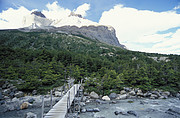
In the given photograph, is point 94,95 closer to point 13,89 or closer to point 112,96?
point 112,96

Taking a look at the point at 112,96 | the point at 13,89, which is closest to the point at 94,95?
the point at 112,96

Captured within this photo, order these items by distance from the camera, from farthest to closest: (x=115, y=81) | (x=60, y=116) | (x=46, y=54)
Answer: (x=46, y=54), (x=115, y=81), (x=60, y=116)

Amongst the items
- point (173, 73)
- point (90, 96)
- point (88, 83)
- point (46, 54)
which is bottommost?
point (90, 96)

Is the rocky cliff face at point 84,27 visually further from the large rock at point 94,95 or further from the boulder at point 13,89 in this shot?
the boulder at point 13,89

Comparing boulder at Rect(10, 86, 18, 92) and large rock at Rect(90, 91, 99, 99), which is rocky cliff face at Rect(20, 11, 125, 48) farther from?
boulder at Rect(10, 86, 18, 92)

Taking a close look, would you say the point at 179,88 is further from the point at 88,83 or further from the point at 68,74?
the point at 68,74

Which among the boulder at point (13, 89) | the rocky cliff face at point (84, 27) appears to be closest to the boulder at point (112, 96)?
the boulder at point (13, 89)

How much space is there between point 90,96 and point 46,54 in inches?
786

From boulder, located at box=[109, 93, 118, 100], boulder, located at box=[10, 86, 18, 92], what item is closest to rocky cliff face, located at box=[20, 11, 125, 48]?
boulder, located at box=[109, 93, 118, 100]

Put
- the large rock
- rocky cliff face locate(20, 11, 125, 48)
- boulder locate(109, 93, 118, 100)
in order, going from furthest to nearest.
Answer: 1. rocky cliff face locate(20, 11, 125, 48)
2. boulder locate(109, 93, 118, 100)
3. the large rock

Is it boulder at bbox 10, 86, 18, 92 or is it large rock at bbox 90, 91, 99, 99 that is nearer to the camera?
large rock at bbox 90, 91, 99, 99

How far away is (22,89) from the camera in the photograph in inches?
653

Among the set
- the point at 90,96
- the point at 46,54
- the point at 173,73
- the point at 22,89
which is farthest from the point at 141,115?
the point at 46,54

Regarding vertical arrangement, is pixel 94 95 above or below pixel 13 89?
below
